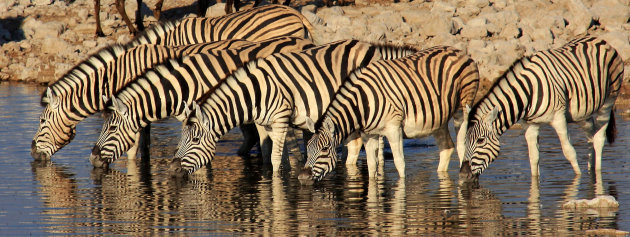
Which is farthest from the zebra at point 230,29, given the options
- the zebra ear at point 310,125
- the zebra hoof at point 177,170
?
the zebra ear at point 310,125

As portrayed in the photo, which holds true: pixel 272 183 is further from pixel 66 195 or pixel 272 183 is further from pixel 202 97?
pixel 66 195

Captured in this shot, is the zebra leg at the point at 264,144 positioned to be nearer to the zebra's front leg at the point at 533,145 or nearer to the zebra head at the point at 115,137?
the zebra head at the point at 115,137

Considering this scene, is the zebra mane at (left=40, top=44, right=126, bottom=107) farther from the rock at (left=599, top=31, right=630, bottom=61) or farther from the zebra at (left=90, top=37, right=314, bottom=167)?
the rock at (left=599, top=31, right=630, bottom=61)

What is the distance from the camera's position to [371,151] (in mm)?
11992

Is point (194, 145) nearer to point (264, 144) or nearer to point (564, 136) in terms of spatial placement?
point (264, 144)

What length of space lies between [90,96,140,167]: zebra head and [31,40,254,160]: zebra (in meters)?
1.06

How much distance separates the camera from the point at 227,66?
522 inches

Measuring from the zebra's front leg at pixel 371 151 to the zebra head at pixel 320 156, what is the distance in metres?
0.89

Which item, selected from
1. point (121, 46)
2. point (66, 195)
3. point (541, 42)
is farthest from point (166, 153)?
point (541, 42)

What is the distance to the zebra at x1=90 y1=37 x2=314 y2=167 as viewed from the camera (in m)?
12.9

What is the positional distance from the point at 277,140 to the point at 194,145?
1029mm

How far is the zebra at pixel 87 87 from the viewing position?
14.1 m

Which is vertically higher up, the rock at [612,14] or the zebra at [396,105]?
the rock at [612,14]

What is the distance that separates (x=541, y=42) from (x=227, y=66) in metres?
12.5
